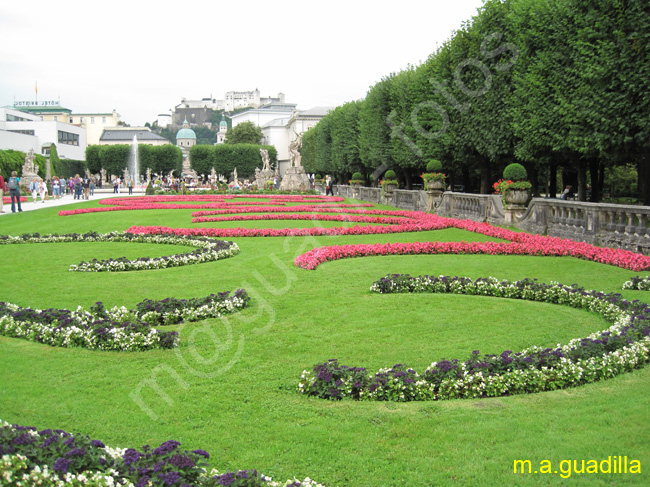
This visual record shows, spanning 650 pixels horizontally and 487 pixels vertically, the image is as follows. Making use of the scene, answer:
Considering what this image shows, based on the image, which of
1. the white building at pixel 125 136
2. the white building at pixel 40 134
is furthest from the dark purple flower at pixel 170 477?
the white building at pixel 125 136

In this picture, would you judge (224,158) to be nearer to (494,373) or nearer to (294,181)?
(294,181)

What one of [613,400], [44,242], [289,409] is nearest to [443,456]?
[289,409]

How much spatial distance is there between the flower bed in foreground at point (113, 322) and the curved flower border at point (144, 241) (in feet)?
→ 11.3

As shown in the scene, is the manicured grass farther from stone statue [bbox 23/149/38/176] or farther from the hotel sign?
the hotel sign

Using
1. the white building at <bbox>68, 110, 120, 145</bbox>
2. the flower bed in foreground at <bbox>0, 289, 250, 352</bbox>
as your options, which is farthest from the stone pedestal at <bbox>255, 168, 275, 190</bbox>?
the white building at <bbox>68, 110, 120, 145</bbox>

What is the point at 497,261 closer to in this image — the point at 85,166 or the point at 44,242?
the point at 44,242

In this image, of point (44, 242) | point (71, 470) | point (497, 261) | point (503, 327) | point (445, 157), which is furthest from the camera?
point (445, 157)

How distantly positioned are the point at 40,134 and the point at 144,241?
3050 inches

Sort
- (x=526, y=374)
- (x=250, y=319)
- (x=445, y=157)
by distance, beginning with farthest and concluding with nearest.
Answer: (x=445, y=157)
(x=250, y=319)
(x=526, y=374)

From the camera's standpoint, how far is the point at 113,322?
641cm

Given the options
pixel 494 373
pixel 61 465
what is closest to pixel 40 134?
pixel 494 373

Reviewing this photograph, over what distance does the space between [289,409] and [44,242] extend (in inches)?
510

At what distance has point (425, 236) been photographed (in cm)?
1606

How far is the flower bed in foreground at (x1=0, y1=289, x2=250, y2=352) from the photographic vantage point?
6.06 meters
